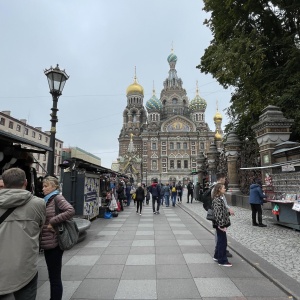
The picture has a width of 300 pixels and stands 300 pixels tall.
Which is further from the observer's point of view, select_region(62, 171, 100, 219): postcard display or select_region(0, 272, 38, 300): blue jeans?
select_region(62, 171, 100, 219): postcard display

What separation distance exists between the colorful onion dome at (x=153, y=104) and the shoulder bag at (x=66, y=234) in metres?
73.1

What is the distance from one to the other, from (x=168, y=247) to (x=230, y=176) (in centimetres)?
1014

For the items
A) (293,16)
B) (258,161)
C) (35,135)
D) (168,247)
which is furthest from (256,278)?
(35,135)

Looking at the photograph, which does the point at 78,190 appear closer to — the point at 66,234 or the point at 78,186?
the point at 78,186

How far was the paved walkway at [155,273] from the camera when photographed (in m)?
3.87

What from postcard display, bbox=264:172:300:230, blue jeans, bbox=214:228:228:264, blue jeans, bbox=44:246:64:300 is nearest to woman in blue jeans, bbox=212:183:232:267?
blue jeans, bbox=214:228:228:264

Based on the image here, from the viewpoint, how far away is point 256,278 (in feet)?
14.5

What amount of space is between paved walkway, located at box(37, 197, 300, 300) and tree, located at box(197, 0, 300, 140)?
9.86 m

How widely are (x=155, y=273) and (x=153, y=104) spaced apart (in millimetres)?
73705

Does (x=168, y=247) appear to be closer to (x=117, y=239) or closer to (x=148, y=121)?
(x=117, y=239)

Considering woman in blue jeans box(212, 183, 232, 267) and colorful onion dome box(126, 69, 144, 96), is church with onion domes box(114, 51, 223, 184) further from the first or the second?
woman in blue jeans box(212, 183, 232, 267)

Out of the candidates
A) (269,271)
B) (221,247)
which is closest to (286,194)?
(221,247)

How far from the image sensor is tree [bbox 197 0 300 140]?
1374 cm

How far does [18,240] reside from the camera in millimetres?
2422
